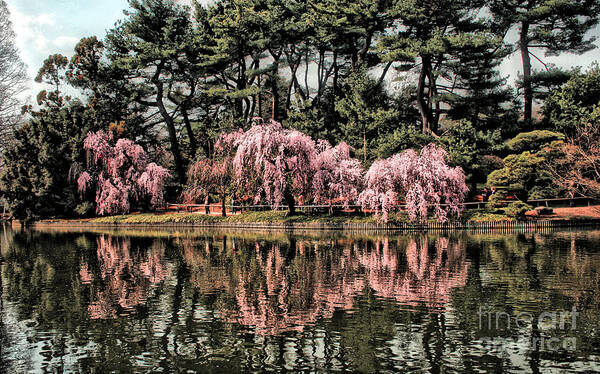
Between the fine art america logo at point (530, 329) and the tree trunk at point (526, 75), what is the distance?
36.6m

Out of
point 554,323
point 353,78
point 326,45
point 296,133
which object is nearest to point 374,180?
point 296,133

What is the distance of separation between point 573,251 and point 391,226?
44.9 feet

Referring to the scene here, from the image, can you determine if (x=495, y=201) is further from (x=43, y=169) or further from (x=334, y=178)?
(x=43, y=169)

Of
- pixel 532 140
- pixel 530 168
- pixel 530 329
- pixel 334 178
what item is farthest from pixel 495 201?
pixel 530 329

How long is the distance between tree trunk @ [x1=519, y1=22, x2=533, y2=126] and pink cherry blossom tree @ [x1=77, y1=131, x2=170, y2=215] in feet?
112

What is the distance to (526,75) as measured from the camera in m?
45.1

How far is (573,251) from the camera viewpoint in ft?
66.9

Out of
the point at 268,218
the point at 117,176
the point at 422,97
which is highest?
the point at 422,97

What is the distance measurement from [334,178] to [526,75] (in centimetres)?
2168

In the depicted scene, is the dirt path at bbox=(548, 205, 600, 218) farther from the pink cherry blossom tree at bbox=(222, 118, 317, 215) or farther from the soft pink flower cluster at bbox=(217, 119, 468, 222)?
the pink cherry blossom tree at bbox=(222, 118, 317, 215)

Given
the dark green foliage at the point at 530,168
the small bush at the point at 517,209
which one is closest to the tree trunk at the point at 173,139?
the dark green foliage at the point at 530,168

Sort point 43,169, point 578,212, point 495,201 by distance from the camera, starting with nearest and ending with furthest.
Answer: point 495,201 → point 578,212 → point 43,169

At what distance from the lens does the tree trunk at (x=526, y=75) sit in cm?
4506

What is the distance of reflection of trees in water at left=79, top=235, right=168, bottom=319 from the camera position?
12602mm
